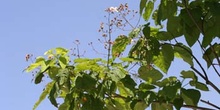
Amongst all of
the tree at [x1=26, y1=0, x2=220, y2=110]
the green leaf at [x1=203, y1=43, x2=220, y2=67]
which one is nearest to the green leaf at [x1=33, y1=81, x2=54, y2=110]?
the tree at [x1=26, y1=0, x2=220, y2=110]

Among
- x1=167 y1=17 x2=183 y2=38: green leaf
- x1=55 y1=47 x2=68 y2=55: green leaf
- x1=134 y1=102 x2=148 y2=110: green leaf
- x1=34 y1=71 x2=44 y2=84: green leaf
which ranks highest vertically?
x1=167 y1=17 x2=183 y2=38: green leaf

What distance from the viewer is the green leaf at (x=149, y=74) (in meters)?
1.84

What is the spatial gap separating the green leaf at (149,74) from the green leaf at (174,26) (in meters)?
0.20

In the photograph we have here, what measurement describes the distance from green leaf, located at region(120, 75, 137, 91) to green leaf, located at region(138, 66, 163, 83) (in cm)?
12

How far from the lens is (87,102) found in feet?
5.90

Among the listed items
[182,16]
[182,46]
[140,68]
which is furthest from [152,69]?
[182,16]

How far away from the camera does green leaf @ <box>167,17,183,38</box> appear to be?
69.6 inches

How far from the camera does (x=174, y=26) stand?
5.81 feet

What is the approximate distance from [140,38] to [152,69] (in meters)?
0.17

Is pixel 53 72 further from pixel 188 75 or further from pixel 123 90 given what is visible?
pixel 188 75

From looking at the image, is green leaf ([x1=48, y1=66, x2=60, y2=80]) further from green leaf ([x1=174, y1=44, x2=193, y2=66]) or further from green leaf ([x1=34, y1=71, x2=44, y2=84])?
green leaf ([x1=174, y1=44, x2=193, y2=66])

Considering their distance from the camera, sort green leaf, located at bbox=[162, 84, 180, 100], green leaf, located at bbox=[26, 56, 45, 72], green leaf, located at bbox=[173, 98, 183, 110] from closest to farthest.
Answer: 1. green leaf, located at bbox=[162, 84, 180, 100]
2. green leaf, located at bbox=[173, 98, 183, 110]
3. green leaf, located at bbox=[26, 56, 45, 72]

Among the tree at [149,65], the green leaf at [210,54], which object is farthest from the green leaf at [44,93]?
the green leaf at [210,54]

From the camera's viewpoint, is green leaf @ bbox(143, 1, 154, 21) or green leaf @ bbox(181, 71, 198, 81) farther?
green leaf @ bbox(143, 1, 154, 21)
